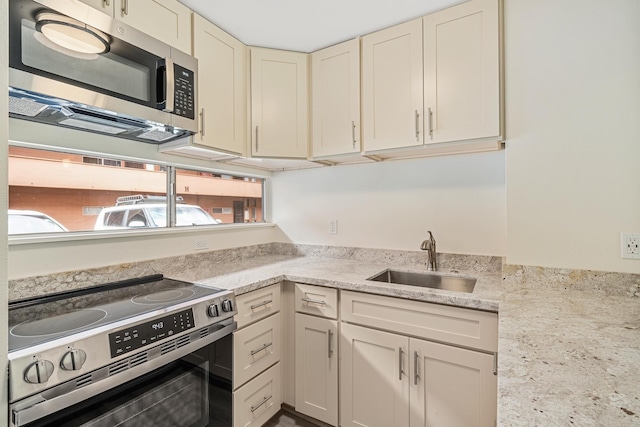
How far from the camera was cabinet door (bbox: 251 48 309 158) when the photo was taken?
2.05 m

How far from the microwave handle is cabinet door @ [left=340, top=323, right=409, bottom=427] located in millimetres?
1446

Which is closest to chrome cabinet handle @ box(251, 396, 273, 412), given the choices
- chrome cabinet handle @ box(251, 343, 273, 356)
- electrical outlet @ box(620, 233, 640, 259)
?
chrome cabinet handle @ box(251, 343, 273, 356)

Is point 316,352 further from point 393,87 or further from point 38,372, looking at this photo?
point 393,87

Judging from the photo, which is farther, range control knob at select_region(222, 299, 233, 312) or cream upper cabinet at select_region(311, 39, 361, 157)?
cream upper cabinet at select_region(311, 39, 361, 157)

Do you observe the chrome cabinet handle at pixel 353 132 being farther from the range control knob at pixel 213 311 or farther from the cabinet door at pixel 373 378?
the range control knob at pixel 213 311

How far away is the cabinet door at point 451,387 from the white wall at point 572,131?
57 centimetres

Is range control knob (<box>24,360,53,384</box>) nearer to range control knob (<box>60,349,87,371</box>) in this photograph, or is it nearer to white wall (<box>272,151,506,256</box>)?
range control knob (<box>60,349,87,371</box>)

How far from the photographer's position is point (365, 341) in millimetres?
1625

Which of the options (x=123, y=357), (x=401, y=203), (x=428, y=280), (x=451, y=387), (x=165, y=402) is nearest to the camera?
(x=123, y=357)

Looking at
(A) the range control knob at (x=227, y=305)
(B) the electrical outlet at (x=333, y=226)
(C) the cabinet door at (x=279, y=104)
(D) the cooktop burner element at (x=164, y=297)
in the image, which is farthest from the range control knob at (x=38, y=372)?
(B) the electrical outlet at (x=333, y=226)

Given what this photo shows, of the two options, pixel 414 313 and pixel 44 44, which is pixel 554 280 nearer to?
pixel 414 313

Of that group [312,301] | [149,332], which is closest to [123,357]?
[149,332]

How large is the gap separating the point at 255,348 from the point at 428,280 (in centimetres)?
113

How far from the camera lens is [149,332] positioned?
110 centimetres
